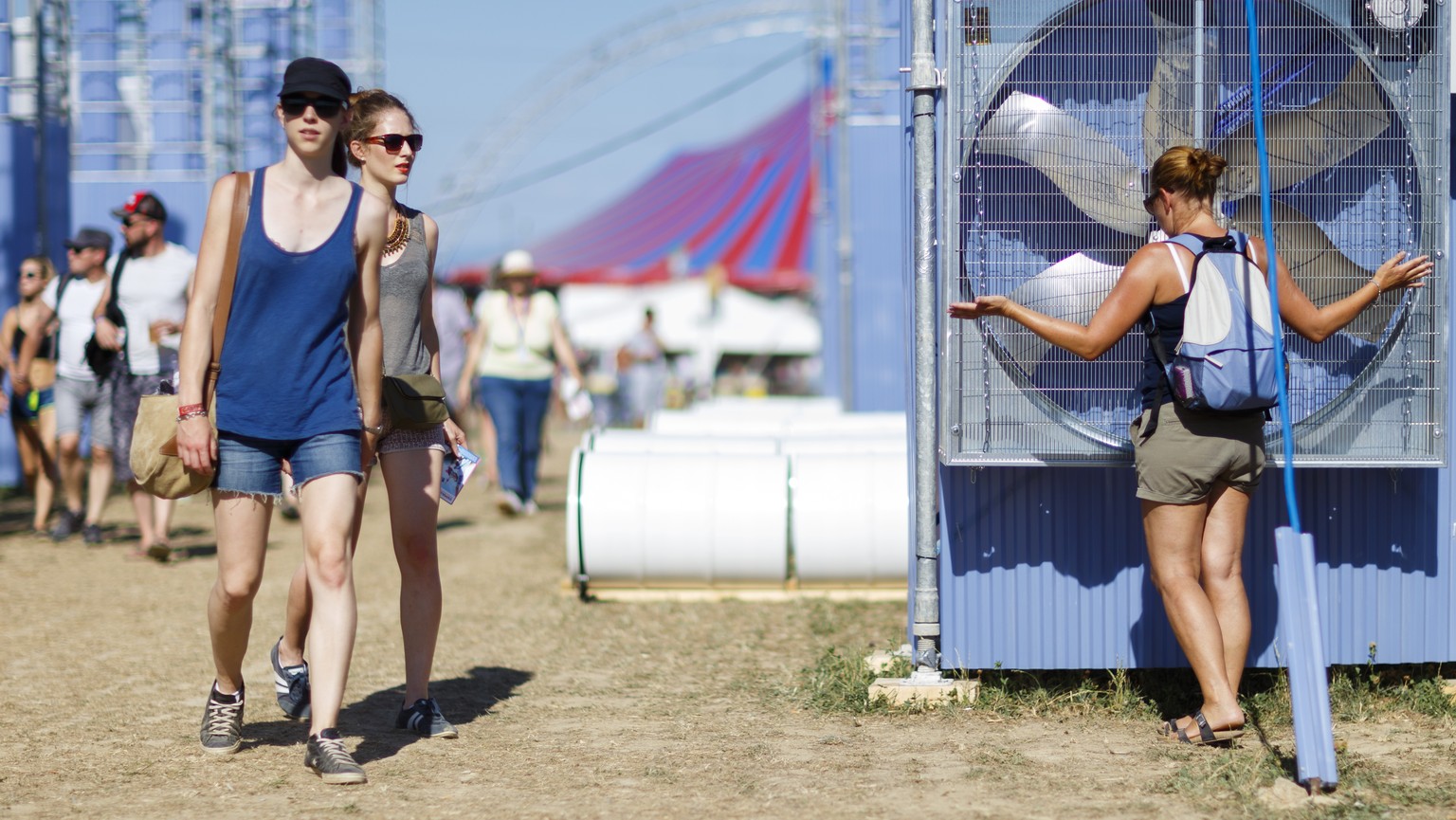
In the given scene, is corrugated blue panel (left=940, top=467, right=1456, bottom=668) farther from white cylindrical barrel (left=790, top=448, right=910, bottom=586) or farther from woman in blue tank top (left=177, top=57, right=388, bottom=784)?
white cylindrical barrel (left=790, top=448, right=910, bottom=586)

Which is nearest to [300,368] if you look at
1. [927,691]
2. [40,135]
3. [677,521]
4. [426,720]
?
[426,720]

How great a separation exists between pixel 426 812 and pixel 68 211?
490 inches

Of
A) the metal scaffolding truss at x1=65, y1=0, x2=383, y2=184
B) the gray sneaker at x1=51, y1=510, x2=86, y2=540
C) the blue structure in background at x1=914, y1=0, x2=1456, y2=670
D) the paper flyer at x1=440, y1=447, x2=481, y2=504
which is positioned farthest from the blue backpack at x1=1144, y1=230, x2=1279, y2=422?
the metal scaffolding truss at x1=65, y1=0, x2=383, y2=184

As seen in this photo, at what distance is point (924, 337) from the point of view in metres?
5.04

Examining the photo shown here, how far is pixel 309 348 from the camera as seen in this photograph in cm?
420

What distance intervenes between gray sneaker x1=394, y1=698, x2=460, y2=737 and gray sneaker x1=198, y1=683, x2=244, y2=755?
Answer: 52cm

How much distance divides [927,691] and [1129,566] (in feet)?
2.55

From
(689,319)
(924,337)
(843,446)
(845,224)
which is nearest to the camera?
(924,337)

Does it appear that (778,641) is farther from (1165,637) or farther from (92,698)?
(92,698)

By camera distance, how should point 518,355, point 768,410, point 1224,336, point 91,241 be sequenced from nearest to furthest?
point 1224,336 → point 91,241 → point 518,355 → point 768,410

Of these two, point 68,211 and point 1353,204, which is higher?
point 68,211

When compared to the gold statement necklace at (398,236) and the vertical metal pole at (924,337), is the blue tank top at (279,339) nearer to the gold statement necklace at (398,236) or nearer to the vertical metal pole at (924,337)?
the gold statement necklace at (398,236)

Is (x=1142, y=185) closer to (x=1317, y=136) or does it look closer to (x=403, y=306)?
(x=1317, y=136)

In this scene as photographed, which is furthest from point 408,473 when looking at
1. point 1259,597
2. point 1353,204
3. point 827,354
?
point 827,354
